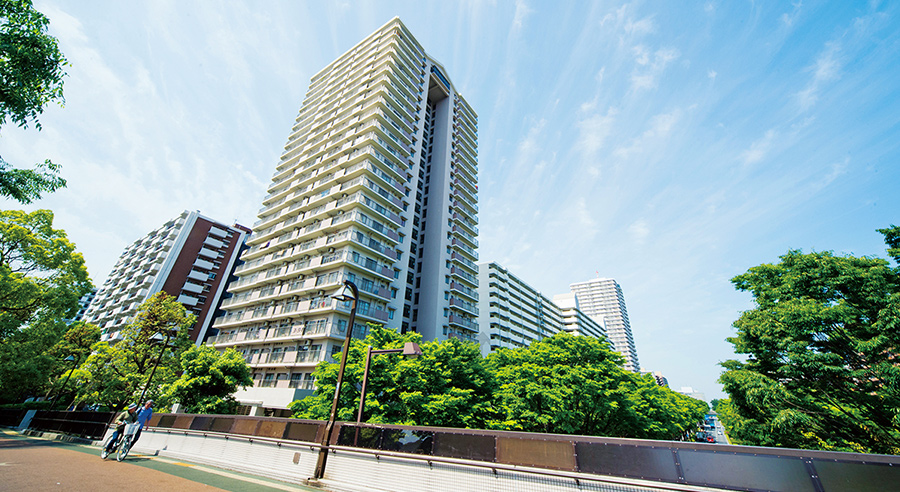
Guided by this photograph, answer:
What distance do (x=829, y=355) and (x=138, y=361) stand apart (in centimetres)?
4569

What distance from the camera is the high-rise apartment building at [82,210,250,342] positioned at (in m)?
51.0

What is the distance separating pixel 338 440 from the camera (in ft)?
33.7

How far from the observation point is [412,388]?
19016 mm

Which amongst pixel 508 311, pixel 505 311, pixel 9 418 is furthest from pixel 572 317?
pixel 9 418

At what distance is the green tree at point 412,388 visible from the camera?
18.0m

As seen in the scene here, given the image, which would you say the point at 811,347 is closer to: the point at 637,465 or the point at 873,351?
the point at 873,351

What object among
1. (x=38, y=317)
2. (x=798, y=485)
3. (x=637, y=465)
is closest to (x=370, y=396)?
(x=637, y=465)

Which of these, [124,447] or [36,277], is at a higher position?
[36,277]

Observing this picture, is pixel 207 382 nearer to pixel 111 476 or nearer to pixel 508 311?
pixel 111 476

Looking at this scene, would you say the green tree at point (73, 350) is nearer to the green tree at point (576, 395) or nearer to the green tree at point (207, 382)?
the green tree at point (207, 382)

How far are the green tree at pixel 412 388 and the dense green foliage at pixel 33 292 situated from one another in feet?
53.6

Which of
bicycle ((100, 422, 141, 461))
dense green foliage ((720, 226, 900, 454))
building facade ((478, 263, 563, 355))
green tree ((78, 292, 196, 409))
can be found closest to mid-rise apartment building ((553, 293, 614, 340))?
building facade ((478, 263, 563, 355))

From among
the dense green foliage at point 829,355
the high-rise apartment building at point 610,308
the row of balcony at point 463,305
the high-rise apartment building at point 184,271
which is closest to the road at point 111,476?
the dense green foliage at point 829,355

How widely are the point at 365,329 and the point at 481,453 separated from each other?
Result: 80.9 feet
